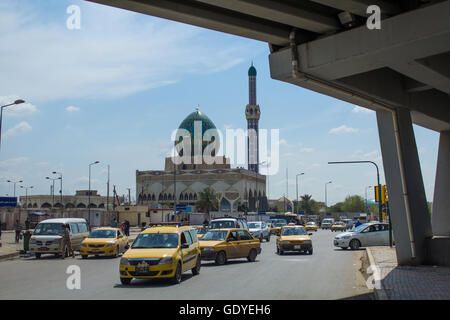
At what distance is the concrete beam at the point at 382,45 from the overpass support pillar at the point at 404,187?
4403mm

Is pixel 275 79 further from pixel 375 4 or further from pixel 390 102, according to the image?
pixel 390 102

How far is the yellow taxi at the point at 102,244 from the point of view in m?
23.5

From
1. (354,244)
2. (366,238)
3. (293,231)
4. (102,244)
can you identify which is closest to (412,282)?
(293,231)

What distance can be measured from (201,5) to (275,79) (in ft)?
11.5

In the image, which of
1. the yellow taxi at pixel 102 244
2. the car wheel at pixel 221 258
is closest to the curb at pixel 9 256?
the yellow taxi at pixel 102 244

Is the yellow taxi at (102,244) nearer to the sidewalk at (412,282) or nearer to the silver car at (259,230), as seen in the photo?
the sidewalk at (412,282)

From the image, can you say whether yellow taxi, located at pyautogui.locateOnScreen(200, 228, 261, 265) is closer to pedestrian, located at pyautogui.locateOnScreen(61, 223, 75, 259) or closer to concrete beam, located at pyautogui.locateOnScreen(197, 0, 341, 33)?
pedestrian, located at pyautogui.locateOnScreen(61, 223, 75, 259)

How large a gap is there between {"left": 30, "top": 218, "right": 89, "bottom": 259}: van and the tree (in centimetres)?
15537

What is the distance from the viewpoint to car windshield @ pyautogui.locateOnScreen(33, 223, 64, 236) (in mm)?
24891

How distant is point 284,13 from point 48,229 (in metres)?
17.5

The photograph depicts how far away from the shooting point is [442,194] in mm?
21875

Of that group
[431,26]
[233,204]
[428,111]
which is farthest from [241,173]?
[431,26]

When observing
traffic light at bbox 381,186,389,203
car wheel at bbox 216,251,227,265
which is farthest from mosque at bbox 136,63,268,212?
car wheel at bbox 216,251,227,265

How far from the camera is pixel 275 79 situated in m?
15.1
